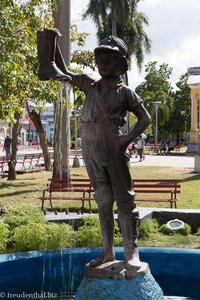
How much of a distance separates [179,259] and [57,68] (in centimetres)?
299

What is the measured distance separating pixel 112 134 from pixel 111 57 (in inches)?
25.7

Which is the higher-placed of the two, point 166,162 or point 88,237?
point 88,237

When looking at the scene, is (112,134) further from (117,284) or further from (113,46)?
(117,284)

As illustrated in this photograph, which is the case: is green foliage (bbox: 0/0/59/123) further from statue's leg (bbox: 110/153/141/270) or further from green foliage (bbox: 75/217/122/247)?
statue's leg (bbox: 110/153/141/270)

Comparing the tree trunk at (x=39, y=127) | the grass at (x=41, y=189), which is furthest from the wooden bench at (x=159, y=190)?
the tree trunk at (x=39, y=127)

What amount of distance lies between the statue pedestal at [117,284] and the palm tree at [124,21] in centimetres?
2514

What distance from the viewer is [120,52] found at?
432 cm

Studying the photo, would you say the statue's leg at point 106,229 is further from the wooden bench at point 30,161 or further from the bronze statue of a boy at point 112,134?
the wooden bench at point 30,161

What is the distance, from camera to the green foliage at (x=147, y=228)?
8.78m

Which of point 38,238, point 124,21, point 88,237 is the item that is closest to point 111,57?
point 38,238

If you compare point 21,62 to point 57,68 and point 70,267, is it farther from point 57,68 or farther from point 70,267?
point 57,68

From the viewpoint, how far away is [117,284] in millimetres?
4316

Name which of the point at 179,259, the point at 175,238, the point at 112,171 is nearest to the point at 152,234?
the point at 175,238

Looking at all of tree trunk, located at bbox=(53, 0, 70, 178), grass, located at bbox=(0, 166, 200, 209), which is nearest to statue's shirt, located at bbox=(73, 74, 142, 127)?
grass, located at bbox=(0, 166, 200, 209)
